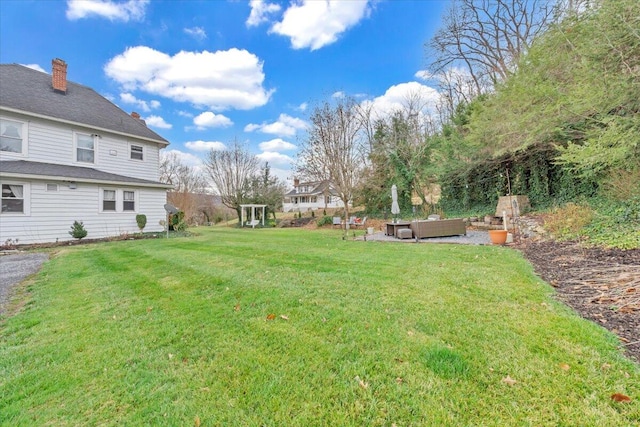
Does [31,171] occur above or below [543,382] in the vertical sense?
above

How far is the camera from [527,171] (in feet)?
48.4

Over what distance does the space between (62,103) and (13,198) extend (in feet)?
16.6

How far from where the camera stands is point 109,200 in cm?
1286

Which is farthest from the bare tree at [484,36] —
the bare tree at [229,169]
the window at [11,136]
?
the window at [11,136]

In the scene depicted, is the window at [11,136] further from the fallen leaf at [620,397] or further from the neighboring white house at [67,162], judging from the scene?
the fallen leaf at [620,397]

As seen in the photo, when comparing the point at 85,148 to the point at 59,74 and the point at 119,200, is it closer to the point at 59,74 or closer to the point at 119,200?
the point at 119,200

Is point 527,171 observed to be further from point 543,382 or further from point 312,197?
point 312,197

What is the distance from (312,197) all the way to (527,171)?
34.4m

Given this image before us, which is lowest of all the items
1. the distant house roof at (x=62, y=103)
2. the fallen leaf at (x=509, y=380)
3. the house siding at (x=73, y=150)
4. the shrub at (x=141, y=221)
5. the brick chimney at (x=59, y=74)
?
the fallen leaf at (x=509, y=380)

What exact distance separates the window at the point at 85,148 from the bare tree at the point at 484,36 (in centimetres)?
2063

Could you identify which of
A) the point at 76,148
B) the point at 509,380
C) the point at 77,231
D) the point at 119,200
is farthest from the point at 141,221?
the point at 509,380

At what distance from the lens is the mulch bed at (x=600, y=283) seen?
116 inches

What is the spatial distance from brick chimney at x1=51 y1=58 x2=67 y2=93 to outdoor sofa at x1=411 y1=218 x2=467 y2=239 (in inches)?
690

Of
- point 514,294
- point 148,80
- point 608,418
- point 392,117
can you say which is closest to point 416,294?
point 514,294
